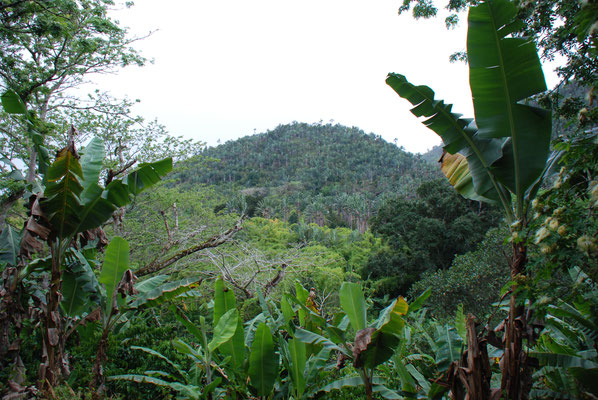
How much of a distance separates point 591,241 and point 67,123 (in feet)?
36.4

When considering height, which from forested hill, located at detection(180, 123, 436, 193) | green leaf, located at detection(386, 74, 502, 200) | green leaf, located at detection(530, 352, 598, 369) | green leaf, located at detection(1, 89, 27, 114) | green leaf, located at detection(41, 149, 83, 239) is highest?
forested hill, located at detection(180, 123, 436, 193)

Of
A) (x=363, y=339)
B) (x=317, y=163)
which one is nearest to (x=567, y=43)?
(x=363, y=339)

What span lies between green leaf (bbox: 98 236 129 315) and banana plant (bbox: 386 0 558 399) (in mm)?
2997

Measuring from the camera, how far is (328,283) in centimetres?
1487

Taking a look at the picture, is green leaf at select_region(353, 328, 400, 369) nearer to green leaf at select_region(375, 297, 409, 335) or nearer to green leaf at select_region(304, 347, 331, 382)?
green leaf at select_region(375, 297, 409, 335)

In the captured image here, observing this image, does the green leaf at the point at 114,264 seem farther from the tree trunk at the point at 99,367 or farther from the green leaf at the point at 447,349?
the green leaf at the point at 447,349

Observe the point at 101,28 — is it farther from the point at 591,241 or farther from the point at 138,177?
the point at 591,241

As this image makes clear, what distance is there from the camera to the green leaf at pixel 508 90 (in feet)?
7.59

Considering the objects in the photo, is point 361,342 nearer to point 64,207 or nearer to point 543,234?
point 543,234

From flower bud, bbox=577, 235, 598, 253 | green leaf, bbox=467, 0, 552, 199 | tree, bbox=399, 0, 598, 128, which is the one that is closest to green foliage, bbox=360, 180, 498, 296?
tree, bbox=399, 0, 598, 128

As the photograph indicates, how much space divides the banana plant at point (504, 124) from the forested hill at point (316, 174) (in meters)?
31.0

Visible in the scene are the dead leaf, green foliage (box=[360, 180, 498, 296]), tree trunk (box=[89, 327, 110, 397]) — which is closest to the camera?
the dead leaf

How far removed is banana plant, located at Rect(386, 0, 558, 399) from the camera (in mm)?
2299

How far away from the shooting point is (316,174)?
208ft
